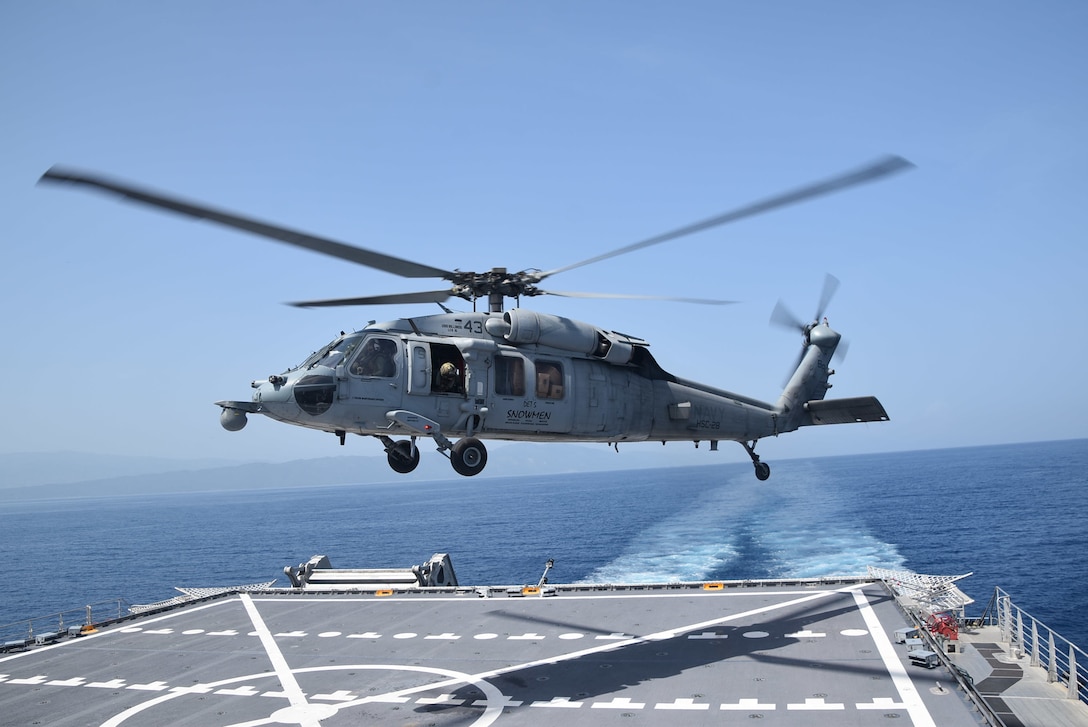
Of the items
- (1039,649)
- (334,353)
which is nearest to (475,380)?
(334,353)

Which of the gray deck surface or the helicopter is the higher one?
the helicopter

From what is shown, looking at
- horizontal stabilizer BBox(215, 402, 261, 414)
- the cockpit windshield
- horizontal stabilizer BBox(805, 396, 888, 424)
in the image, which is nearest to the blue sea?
horizontal stabilizer BBox(805, 396, 888, 424)

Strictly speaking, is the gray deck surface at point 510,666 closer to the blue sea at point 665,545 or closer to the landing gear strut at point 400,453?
the landing gear strut at point 400,453

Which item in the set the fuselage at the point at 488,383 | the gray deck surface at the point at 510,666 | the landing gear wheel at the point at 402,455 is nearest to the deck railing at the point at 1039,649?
the gray deck surface at the point at 510,666

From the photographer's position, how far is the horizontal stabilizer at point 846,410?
1672 cm

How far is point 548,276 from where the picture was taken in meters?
13.7

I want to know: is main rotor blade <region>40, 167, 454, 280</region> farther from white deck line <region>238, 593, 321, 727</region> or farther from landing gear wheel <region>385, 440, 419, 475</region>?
white deck line <region>238, 593, 321, 727</region>

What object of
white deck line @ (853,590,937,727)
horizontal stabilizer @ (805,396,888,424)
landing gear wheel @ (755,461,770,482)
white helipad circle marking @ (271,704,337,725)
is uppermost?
horizontal stabilizer @ (805,396,888,424)

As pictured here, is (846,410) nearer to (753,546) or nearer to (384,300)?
(384,300)

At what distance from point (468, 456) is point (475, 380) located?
54.2 inches

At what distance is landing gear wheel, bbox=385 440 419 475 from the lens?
13.8 m

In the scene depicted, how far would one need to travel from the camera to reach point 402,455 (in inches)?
542

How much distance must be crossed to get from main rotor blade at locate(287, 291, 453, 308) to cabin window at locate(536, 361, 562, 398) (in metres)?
2.27

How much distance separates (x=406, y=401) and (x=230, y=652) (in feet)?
28.0
